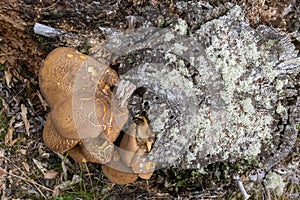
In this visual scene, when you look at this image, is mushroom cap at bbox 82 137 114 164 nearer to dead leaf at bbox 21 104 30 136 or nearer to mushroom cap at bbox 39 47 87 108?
mushroom cap at bbox 39 47 87 108

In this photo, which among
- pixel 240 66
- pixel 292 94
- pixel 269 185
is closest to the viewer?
pixel 240 66

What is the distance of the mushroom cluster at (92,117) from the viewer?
9.61 ft

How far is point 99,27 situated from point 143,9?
437mm

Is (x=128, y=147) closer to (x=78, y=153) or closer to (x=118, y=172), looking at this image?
(x=118, y=172)

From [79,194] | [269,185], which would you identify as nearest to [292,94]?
[269,185]

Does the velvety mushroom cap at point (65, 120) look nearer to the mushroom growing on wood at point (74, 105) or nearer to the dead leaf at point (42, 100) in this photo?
the mushroom growing on wood at point (74, 105)

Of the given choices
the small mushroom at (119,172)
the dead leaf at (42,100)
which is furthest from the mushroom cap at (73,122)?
the dead leaf at (42,100)

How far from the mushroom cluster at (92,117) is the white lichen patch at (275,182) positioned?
1781 mm

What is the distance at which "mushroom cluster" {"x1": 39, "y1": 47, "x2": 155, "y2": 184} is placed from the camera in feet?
9.61

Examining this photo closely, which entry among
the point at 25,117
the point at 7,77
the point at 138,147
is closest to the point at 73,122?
the point at 138,147

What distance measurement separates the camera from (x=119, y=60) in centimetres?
334

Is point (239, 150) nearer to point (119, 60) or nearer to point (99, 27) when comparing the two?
point (119, 60)

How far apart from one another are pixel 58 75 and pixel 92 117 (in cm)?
45

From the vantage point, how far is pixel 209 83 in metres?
3.41
